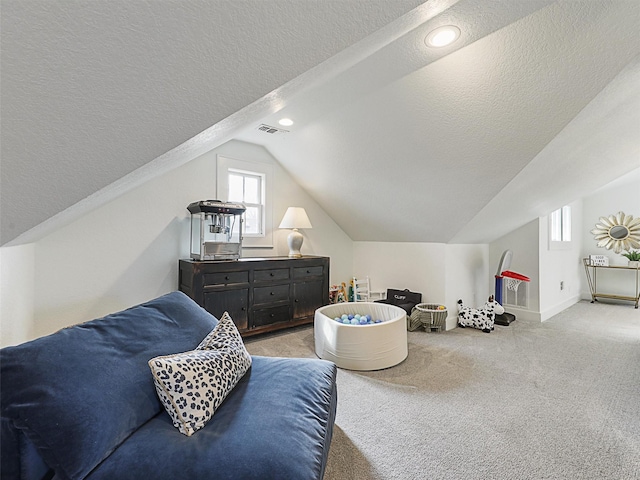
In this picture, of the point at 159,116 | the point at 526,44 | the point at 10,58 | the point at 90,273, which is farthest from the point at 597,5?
the point at 90,273

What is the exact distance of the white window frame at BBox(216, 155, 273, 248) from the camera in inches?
143

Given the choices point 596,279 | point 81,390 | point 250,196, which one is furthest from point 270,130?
point 596,279

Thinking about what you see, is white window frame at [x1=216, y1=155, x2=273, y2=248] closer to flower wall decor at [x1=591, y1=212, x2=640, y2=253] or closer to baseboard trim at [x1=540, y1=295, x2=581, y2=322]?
baseboard trim at [x1=540, y1=295, x2=581, y2=322]

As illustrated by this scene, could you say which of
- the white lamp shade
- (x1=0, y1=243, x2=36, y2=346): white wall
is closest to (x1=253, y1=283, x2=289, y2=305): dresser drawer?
the white lamp shade

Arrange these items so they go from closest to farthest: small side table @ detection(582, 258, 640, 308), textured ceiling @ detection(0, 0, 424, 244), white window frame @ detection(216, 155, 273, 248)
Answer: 1. textured ceiling @ detection(0, 0, 424, 244)
2. white window frame @ detection(216, 155, 273, 248)
3. small side table @ detection(582, 258, 640, 308)

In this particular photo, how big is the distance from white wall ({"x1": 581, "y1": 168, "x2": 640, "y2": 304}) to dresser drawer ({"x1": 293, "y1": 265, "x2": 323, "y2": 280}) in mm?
5345

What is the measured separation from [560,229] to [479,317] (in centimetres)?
286

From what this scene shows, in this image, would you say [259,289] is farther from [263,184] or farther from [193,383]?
[193,383]

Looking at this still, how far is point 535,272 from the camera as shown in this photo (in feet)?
14.2

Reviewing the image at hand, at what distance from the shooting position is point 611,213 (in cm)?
569

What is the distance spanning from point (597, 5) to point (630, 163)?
3402mm

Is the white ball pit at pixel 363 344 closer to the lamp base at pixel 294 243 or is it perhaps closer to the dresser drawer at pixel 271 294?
the dresser drawer at pixel 271 294

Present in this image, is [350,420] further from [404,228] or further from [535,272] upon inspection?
[535,272]

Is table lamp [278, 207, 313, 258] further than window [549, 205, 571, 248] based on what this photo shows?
No
